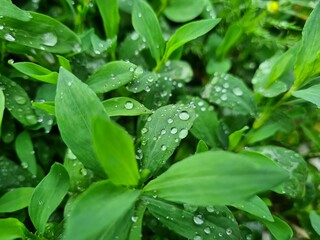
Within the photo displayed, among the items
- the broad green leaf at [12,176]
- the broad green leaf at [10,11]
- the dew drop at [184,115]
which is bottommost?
the broad green leaf at [12,176]

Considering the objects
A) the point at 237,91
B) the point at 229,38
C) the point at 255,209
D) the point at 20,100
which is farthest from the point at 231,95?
the point at 20,100

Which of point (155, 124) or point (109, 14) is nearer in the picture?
point (155, 124)

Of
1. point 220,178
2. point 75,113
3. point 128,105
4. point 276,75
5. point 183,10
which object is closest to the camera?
point 220,178

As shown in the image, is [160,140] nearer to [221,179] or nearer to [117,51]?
[221,179]

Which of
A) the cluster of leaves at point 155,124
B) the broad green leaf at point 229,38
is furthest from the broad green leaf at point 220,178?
the broad green leaf at point 229,38

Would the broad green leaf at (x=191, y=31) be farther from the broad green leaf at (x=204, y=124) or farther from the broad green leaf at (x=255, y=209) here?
the broad green leaf at (x=255, y=209)

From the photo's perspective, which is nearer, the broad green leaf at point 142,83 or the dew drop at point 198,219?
the dew drop at point 198,219

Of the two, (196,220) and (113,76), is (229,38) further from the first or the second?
(196,220)

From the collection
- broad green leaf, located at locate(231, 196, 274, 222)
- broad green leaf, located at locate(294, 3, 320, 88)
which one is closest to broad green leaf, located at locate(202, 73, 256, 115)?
broad green leaf, located at locate(294, 3, 320, 88)
